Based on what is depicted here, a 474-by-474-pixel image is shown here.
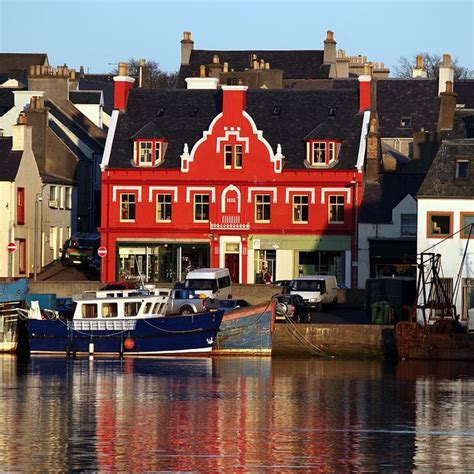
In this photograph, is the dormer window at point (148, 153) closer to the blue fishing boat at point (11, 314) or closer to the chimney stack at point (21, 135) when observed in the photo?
the chimney stack at point (21, 135)

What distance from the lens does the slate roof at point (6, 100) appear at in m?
130

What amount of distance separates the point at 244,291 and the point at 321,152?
14368 mm

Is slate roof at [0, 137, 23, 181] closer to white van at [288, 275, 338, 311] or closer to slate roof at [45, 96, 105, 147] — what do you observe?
slate roof at [45, 96, 105, 147]

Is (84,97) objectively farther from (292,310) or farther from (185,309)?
(292,310)

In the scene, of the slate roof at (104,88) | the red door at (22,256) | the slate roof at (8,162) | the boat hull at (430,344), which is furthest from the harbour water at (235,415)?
the slate roof at (104,88)

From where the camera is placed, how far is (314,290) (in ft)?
298

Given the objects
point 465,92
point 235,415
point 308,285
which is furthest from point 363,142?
point 235,415

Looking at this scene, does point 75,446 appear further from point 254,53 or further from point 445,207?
point 254,53

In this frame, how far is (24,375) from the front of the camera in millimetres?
71750

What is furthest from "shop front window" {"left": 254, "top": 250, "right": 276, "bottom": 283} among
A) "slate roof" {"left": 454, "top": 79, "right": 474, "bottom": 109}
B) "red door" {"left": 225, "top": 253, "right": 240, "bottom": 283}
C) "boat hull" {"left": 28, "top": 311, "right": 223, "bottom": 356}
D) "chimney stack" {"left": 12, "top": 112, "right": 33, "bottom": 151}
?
"slate roof" {"left": 454, "top": 79, "right": 474, "bottom": 109}

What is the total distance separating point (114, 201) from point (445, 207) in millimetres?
28962

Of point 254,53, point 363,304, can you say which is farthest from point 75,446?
point 254,53

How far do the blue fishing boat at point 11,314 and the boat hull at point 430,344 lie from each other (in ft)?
60.3

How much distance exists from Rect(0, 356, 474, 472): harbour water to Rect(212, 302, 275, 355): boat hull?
41.1 inches
